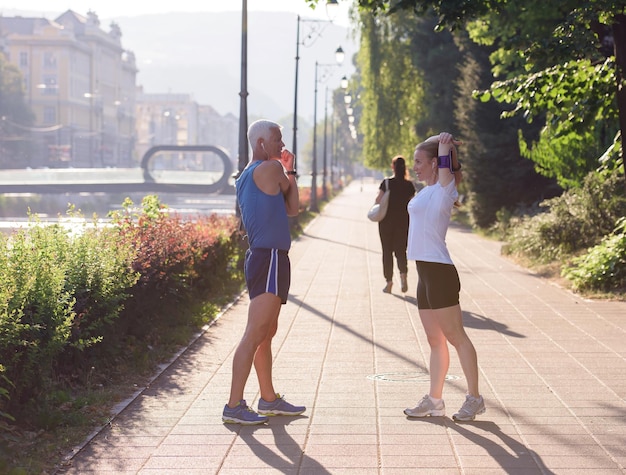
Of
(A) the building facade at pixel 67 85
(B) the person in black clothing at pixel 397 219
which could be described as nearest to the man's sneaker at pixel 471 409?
(B) the person in black clothing at pixel 397 219

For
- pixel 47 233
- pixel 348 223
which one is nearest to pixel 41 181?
pixel 348 223

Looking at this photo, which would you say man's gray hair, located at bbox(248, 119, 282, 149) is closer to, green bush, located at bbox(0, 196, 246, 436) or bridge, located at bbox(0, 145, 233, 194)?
green bush, located at bbox(0, 196, 246, 436)

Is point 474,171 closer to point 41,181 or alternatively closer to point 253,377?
point 253,377

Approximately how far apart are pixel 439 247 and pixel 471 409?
0.98 meters

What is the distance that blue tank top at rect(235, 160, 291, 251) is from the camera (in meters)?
6.50

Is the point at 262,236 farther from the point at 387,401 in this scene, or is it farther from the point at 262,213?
the point at 387,401

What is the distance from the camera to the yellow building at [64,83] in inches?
5103

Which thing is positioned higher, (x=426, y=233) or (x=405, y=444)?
(x=426, y=233)

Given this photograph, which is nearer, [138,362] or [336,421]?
[336,421]

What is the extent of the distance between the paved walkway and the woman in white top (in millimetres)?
359

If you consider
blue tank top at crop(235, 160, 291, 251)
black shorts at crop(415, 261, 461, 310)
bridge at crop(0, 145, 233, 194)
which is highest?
blue tank top at crop(235, 160, 291, 251)

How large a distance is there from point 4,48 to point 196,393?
136 metres

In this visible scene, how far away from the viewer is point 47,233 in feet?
29.2

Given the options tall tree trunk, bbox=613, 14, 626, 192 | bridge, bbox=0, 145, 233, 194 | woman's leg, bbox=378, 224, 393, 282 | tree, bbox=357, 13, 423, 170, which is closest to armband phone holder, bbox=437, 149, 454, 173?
tall tree trunk, bbox=613, 14, 626, 192
